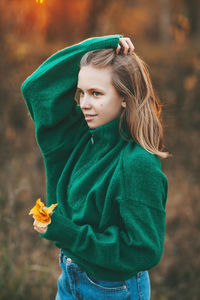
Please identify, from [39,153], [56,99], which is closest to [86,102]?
[56,99]

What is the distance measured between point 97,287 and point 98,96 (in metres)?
0.92

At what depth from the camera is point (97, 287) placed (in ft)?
5.28

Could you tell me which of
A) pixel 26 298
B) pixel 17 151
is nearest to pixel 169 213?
pixel 26 298

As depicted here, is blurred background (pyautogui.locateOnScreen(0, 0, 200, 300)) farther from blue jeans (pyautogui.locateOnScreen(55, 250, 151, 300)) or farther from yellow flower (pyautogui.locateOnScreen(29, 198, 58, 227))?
yellow flower (pyautogui.locateOnScreen(29, 198, 58, 227))

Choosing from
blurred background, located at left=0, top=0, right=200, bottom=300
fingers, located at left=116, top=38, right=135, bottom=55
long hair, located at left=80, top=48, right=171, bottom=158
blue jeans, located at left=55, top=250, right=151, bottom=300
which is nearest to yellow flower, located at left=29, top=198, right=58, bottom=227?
blue jeans, located at left=55, top=250, right=151, bottom=300

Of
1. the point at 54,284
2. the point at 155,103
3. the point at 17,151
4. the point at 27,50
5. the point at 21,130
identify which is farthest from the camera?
the point at 27,50

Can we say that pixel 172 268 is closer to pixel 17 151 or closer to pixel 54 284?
pixel 54 284

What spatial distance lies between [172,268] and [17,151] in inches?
133

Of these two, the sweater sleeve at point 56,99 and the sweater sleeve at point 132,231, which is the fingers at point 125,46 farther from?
the sweater sleeve at point 132,231

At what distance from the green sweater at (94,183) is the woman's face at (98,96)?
0.05m

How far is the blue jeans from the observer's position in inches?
62.9

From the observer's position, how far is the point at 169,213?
448 centimetres

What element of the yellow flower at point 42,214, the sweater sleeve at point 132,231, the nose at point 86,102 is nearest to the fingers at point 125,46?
the nose at point 86,102

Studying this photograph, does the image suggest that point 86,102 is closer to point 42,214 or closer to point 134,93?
point 134,93
